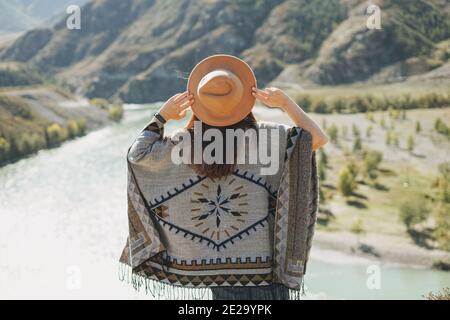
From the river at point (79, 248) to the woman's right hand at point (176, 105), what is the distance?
803cm

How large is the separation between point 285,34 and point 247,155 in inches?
2853

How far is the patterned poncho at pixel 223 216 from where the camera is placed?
304 cm

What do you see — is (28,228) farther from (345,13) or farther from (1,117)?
(345,13)

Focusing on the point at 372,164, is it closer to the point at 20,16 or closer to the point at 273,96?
the point at 273,96

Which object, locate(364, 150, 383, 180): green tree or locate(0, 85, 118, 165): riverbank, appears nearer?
locate(364, 150, 383, 180): green tree

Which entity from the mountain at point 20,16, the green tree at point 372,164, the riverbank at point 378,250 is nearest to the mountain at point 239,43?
the mountain at point 20,16

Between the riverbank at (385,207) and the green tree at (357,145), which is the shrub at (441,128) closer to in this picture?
the riverbank at (385,207)

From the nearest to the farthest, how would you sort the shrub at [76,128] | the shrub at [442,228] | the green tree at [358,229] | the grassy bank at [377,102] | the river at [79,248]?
the river at [79,248] → the shrub at [442,228] → the green tree at [358,229] → the grassy bank at [377,102] → the shrub at [76,128]

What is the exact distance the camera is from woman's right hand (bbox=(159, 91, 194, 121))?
3.10 m

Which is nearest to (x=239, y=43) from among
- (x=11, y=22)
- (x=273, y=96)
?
(x=11, y=22)

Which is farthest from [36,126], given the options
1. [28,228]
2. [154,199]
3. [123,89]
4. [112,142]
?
[123,89]

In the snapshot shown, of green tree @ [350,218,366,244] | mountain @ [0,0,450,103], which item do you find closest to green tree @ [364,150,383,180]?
green tree @ [350,218,366,244]

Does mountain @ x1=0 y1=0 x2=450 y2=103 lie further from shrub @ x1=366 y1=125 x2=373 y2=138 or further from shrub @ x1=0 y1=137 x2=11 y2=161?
shrub @ x1=366 y1=125 x2=373 y2=138

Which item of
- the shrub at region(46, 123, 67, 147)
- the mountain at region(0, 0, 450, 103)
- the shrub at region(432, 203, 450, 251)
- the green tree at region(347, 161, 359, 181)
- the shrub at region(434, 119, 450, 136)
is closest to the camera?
the shrub at region(432, 203, 450, 251)
